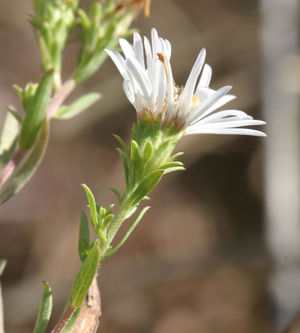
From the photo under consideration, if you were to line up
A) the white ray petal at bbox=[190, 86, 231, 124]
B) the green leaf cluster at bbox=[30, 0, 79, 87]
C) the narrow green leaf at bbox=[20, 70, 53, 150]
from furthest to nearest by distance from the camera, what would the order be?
1. the green leaf cluster at bbox=[30, 0, 79, 87]
2. the narrow green leaf at bbox=[20, 70, 53, 150]
3. the white ray petal at bbox=[190, 86, 231, 124]

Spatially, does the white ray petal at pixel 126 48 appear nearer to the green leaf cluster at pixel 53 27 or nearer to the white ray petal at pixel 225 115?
Answer: the white ray petal at pixel 225 115

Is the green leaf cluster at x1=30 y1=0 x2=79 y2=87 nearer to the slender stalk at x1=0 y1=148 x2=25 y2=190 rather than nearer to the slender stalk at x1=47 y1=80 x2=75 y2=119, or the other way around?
the slender stalk at x1=47 y1=80 x2=75 y2=119

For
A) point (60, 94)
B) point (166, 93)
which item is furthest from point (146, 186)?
point (60, 94)

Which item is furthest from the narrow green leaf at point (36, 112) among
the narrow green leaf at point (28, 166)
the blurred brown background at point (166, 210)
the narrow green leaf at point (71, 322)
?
the blurred brown background at point (166, 210)

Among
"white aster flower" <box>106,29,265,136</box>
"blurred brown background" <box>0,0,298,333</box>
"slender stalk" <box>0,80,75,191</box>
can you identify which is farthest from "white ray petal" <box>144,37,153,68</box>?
"blurred brown background" <box>0,0,298,333</box>

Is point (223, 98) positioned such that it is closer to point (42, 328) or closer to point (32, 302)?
point (42, 328)
